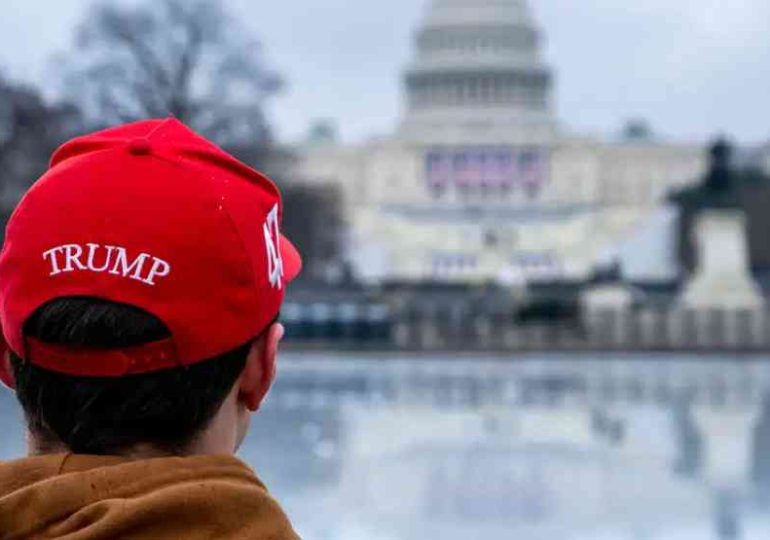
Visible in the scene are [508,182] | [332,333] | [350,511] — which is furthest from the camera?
[508,182]

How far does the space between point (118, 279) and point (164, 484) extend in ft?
0.54

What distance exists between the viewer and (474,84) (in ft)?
364

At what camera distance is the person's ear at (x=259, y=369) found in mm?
1929

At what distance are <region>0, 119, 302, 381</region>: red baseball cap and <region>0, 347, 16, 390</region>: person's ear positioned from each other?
2.1 inches

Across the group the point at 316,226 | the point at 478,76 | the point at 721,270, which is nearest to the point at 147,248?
the point at 721,270

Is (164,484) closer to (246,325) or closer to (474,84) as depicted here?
(246,325)

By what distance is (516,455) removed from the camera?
43.2 feet

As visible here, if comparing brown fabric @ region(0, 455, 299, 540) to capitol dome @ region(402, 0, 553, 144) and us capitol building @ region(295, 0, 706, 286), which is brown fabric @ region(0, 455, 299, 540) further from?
capitol dome @ region(402, 0, 553, 144)

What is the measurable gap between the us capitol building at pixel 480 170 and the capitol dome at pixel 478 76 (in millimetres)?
48

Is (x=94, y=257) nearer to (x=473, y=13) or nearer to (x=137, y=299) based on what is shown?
(x=137, y=299)

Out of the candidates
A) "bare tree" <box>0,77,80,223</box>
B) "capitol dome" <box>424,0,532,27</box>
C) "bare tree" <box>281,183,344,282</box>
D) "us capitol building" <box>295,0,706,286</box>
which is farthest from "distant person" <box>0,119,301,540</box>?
"capitol dome" <box>424,0,532,27</box>

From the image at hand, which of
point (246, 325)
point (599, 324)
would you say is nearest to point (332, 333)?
point (599, 324)

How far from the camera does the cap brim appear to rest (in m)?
2.02

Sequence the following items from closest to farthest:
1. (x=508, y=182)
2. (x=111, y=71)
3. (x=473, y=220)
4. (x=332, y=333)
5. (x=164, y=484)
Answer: (x=164, y=484) < (x=332, y=333) < (x=111, y=71) < (x=473, y=220) < (x=508, y=182)
